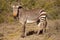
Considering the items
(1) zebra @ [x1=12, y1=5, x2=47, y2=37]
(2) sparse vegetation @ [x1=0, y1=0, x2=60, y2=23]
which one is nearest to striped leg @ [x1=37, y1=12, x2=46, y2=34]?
(1) zebra @ [x1=12, y1=5, x2=47, y2=37]

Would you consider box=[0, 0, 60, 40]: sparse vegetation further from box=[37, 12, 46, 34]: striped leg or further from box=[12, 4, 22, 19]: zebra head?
box=[12, 4, 22, 19]: zebra head

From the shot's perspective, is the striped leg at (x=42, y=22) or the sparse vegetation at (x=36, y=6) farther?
the sparse vegetation at (x=36, y=6)

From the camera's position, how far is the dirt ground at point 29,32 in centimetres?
953

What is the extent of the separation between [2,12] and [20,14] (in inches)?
110

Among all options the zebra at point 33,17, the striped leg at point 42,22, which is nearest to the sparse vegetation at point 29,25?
the striped leg at point 42,22

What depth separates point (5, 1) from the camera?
13117mm

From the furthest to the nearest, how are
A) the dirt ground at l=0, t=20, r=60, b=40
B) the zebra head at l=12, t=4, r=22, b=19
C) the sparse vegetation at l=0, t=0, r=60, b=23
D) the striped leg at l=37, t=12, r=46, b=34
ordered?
1. the sparse vegetation at l=0, t=0, r=60, b=23
2. the zebra head at l=12, t=4, r=22, b=19
3. the striped leg at l=37, t=12, r=46, b=34
4. the dirt ground at l=0, t=20, r=60, b=40

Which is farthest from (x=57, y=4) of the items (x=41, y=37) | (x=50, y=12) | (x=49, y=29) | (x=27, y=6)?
(x=41, y=37)

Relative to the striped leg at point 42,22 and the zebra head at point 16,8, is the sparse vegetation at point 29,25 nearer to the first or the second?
the striped leg at point 42,22

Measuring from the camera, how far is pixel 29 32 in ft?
33.6

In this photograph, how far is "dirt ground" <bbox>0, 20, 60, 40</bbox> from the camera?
31.3ft

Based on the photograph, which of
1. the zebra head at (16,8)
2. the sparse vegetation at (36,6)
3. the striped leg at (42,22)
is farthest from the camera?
the sparse vegetation at (36,6)

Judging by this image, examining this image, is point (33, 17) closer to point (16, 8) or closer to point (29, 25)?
point (16, 8)

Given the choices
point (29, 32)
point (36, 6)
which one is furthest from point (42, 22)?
point (36, 6)
